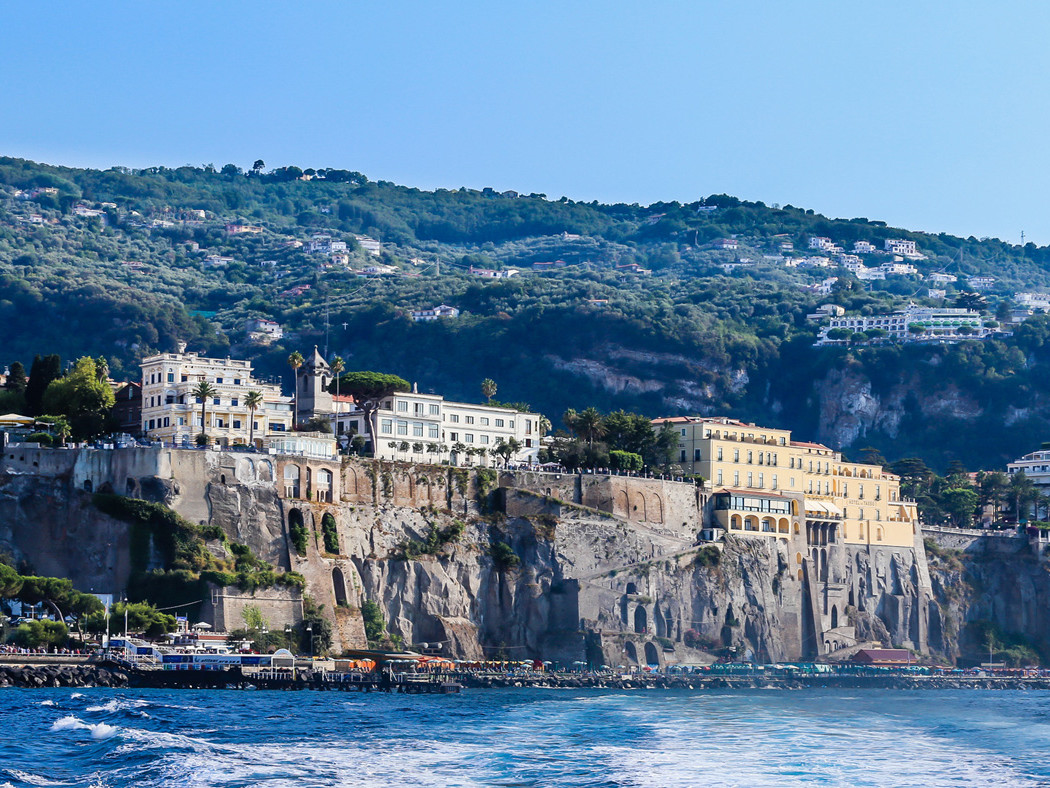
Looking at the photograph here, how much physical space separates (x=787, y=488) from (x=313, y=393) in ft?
115

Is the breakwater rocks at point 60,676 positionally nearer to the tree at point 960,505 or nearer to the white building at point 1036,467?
the tree at point 960,505

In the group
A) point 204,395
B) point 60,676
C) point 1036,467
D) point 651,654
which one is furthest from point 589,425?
point 1036,467

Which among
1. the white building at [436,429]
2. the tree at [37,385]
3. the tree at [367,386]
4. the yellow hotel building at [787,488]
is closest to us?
the tree at [37,385]

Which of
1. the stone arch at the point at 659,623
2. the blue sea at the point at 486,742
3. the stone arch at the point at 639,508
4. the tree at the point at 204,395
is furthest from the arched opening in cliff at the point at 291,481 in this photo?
the stone arch at the point at 659,623

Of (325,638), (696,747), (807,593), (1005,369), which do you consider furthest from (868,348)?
(696,747)

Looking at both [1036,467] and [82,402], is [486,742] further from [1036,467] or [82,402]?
[1036,467]

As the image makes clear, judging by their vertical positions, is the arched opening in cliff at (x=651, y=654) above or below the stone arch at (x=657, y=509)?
below

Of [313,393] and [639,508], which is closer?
[639,508]

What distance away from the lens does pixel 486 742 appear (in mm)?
66625

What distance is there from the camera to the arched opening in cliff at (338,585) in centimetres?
10181

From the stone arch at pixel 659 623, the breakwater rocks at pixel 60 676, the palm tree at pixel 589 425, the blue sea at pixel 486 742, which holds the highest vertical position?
the palm tree at pixel 589 425

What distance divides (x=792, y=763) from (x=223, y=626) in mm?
40623

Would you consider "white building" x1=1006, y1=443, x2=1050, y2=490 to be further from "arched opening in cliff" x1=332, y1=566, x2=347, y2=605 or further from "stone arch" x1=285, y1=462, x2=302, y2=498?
"stone arch" x1=285, y1=462, x2=302, y2=498

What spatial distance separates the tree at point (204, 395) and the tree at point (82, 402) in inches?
227
